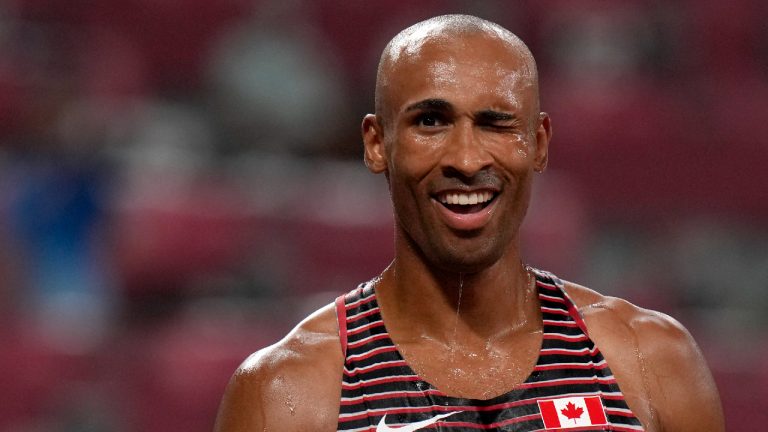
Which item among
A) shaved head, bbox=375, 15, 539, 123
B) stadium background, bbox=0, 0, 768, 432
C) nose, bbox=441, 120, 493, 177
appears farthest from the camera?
stadium background, bbox=0, 0, 768, 432

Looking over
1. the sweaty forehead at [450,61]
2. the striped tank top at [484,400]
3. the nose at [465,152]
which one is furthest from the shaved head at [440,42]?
the striped tank top at [484,400]

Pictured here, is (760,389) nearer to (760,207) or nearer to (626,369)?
(760,207)

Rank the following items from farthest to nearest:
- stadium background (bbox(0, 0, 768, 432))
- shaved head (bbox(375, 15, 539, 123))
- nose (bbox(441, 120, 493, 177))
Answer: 1. stadium background (bbox(0, 0, 768, 432))
2. shaved head (bbox(375, 15, 539, 123))
3. nose (bbox(441, 120, 493, 177))

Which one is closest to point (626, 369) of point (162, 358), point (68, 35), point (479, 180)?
point (479, 180)

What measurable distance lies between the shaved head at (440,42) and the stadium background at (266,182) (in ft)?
9.69

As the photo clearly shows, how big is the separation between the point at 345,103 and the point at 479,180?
454 centimetres

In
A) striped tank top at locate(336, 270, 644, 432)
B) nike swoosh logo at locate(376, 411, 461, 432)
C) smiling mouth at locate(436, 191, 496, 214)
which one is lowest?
nike swoosh logo at locate(376, 411, 461, 432)

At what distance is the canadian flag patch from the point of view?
2537mm

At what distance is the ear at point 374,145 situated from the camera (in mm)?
2678

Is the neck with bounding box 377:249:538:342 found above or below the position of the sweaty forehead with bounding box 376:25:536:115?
below

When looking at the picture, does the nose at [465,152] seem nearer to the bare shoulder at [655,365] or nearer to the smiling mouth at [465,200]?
the smiling mouth at [465,200]

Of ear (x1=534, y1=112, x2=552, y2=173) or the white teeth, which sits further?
ear (x1=534, y1=112, x2=552, y2=173)

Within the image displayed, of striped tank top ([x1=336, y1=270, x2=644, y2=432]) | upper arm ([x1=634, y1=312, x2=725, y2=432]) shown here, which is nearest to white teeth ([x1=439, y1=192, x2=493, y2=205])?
striped tank top ([x1=336, y1=270, x2=644, y2=432])

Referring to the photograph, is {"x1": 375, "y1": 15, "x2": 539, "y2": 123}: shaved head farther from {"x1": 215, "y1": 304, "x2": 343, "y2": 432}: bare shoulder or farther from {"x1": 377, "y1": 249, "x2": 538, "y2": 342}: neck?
{"x1": 215, "y1": 304, "x2": 343, "y2": 432}: bare shoulder
